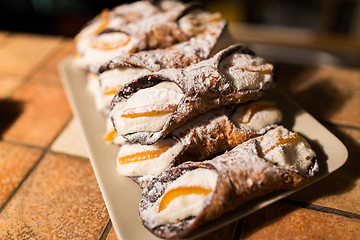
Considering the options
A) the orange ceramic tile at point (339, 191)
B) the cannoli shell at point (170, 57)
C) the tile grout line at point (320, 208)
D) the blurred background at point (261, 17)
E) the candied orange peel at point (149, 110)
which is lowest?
the blurred background at point (261, 17)

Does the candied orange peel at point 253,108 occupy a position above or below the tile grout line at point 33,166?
above

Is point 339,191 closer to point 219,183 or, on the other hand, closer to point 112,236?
point 219,183

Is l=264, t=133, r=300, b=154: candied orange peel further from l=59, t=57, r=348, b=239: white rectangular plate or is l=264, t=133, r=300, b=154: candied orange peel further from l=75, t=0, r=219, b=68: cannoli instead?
l=75, t=0, r=219, b=68: cannoli

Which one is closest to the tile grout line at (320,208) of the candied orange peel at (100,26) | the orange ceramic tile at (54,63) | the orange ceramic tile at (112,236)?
the orange ceramic tile at (112,236)

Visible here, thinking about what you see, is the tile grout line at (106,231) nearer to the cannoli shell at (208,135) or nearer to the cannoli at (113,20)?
the cannoli shell at (208,135)

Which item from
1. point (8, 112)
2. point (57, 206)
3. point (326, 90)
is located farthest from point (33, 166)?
point (326, 90)

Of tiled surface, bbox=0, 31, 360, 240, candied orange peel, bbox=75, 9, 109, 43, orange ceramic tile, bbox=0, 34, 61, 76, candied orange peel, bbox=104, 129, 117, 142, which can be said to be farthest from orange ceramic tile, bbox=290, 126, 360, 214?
orange ceramic tile, bbox=0, 34, 61, 76

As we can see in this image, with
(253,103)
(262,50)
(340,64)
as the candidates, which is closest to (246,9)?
(262,50)
